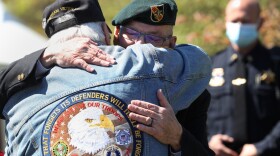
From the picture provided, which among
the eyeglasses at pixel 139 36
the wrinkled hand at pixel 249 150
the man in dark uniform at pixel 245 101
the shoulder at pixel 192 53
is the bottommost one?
the wrinkled hand at pixel 249 150

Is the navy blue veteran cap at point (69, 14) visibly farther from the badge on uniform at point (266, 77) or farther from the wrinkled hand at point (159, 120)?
the badge on uniform at point (266, 77)

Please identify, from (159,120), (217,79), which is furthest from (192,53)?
(217,79)

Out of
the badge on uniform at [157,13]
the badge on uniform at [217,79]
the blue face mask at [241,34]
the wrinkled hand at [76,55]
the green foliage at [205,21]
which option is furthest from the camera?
the green foliage at [205,21]

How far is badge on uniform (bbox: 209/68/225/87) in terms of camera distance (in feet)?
18.9

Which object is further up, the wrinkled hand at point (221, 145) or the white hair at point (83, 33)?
the white hair at point (83, 33)

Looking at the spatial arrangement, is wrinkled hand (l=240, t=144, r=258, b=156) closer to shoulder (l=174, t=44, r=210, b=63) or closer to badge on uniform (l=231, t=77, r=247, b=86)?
badge on uniform (l=231, t=77, r=247, b=86)

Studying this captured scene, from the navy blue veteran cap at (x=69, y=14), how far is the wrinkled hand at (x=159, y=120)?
0.42 metres

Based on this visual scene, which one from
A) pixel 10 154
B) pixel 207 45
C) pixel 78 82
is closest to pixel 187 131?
pixel 78 82

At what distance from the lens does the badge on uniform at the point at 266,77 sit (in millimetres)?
5652

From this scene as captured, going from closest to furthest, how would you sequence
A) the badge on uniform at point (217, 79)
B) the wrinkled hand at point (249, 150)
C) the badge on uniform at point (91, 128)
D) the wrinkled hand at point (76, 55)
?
1. the badge on uniform at point (91, 128)
2. the wrinkled hand at point (76, 55)
3. the wrinkled hand at point (249, 150)
4. the badge on uniform at point (217, 79)

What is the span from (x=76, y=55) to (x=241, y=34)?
309cm

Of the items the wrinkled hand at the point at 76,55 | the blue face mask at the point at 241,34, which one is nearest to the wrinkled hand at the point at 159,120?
the wrinkled hand at the point at 76,55

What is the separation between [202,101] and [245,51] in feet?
9.08

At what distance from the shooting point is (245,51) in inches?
232
